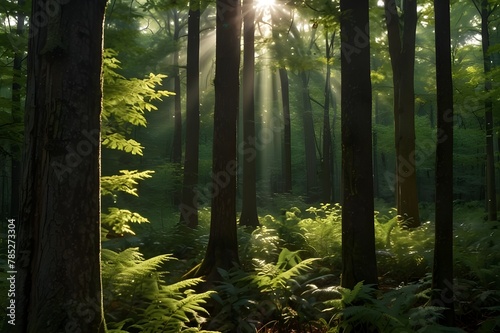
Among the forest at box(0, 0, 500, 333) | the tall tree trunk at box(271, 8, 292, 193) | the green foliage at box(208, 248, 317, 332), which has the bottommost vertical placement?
the green foliage at box(208, 248, 317, 332)

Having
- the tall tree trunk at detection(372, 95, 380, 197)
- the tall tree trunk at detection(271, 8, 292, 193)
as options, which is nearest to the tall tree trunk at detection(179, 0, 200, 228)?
the tall tree trunk at detection(271, 8, 292, 193)

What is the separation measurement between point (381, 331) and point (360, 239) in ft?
4.67

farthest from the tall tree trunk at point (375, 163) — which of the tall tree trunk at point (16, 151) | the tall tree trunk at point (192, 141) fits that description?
the tall tree trunk at point (16, 151)

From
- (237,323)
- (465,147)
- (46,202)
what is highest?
(465,147)

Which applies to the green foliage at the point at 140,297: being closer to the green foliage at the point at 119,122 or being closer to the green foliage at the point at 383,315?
the green foliage at the point at 119,122

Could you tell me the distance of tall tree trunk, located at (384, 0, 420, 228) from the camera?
11.1 m

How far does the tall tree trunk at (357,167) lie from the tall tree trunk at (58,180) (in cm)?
364

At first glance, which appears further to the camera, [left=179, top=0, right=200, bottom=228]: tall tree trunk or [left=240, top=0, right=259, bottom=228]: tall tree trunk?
[left=179, top=0, right=200, bottom=228]: tall tree trunk

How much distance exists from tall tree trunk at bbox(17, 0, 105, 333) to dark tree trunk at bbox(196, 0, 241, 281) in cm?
398

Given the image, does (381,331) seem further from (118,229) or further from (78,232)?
(118,229)

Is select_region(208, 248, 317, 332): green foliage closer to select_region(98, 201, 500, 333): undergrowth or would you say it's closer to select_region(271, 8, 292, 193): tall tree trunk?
select_region(98, 201, 500, 333): undergrowth

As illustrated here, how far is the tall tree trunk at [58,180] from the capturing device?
11.1ft

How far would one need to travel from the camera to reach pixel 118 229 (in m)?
6.34

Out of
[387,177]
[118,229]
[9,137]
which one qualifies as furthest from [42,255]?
[387,177]
